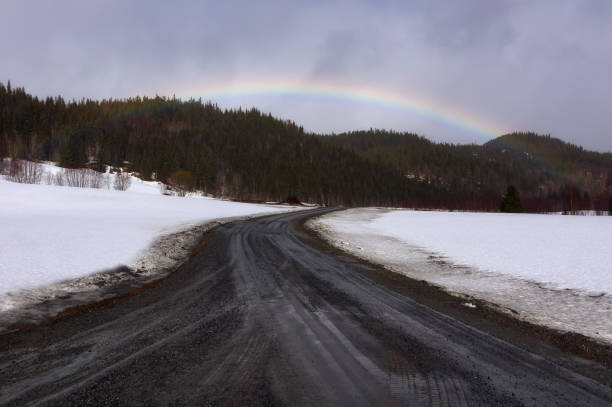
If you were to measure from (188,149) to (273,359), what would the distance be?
16291 cm

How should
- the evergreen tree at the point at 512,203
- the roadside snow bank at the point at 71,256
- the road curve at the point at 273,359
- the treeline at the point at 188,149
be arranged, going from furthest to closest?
the treeline at the point at 188,149
the evergreen tree at the point at 512,203
the roadside snow bank at the point at 71,256
the road curve at the point at 273,359

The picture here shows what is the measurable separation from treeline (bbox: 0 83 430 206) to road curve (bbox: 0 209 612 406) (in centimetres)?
12177

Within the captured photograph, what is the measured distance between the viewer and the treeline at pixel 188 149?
412 ft

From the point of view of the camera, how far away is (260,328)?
5.35 meters

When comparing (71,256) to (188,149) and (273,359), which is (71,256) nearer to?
(273,359)

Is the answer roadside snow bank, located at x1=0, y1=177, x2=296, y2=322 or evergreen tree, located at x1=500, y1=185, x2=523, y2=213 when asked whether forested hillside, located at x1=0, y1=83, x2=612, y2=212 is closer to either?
evergreen tree, located at x1=500, y1=185, x2=523, y2=213

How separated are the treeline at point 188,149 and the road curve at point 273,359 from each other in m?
122

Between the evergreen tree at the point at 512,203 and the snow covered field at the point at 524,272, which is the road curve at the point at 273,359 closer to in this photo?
the snow covered field at the point at 524,272

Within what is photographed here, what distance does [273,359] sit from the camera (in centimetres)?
415

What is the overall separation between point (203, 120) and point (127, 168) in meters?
71.3

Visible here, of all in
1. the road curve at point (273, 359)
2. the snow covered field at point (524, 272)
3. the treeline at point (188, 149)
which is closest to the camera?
the road curve at point (273, 359)

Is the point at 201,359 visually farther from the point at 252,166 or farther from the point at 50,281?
the point at 252,166

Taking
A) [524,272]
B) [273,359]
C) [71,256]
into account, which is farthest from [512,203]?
[273,359]

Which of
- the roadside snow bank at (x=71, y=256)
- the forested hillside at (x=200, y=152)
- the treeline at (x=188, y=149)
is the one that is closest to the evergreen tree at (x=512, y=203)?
the forested hillside at (x=200, y=152)
